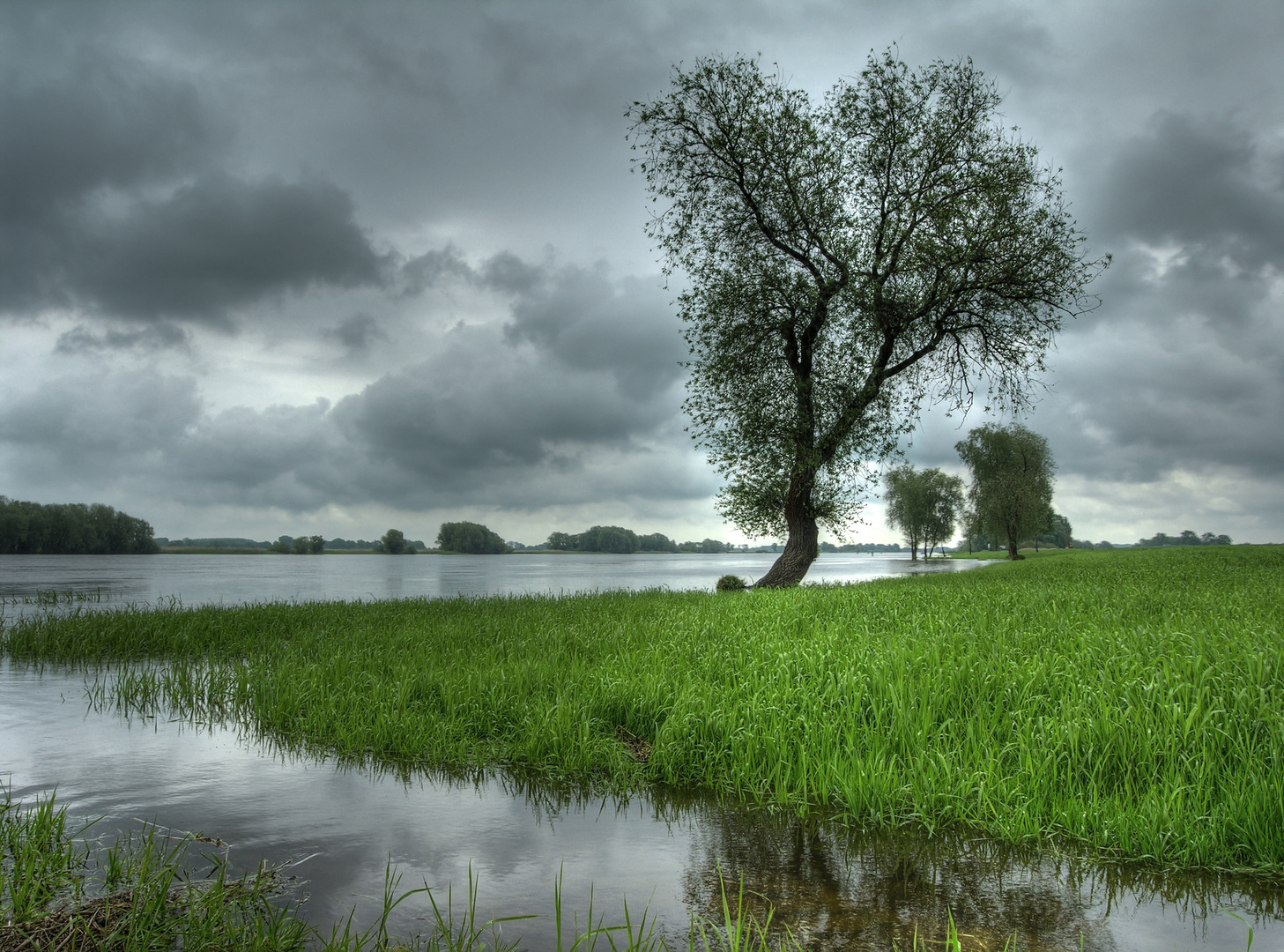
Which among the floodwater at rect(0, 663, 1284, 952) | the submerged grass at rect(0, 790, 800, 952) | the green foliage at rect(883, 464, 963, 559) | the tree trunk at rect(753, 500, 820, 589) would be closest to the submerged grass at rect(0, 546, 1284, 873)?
the floodwater at rect(0, 663, 1284, 952)

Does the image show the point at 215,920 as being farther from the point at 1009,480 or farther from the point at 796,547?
the point at 1009,480

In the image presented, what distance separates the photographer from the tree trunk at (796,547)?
25266 mm

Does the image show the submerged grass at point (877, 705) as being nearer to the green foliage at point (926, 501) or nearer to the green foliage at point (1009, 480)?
the green foliage at point (1009, 480)

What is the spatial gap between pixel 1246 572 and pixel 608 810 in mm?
21930

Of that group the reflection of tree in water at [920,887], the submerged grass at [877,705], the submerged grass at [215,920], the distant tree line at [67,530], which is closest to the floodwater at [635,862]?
the reflection of tree in water at [920,887]

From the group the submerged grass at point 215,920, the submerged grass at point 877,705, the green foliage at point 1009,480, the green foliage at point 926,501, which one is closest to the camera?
the submerged grass at point 215,920

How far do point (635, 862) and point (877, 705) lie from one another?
10.6 ft

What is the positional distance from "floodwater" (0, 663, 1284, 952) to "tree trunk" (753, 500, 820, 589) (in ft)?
66.8

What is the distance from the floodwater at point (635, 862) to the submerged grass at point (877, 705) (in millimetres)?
393

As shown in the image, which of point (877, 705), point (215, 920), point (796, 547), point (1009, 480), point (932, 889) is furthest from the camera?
point (1009, 480)

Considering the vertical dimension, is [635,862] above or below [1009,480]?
below

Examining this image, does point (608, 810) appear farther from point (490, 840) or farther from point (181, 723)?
point (181, 723)

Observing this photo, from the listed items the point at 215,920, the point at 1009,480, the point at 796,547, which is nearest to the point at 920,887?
the point at 215,920

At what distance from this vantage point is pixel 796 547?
2595 centimetres
